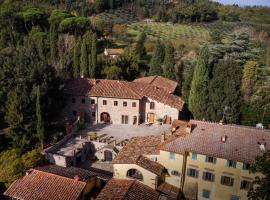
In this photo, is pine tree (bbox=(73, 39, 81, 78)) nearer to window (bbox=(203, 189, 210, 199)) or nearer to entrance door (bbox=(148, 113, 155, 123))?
entrance door (bbox=(148, 113, 155, 123))

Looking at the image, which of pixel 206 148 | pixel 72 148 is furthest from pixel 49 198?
pixel 206 148

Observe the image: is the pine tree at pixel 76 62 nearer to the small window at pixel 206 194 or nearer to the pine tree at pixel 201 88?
the pine tree at pixel 201 88

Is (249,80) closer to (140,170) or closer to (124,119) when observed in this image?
(124,119)

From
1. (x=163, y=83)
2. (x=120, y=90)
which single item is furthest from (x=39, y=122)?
(x=163, y=83)

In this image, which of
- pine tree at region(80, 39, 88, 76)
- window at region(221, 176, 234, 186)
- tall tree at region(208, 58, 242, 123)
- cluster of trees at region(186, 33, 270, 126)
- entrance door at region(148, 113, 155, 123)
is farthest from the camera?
pine tree at region(80, 39, 88, 76)

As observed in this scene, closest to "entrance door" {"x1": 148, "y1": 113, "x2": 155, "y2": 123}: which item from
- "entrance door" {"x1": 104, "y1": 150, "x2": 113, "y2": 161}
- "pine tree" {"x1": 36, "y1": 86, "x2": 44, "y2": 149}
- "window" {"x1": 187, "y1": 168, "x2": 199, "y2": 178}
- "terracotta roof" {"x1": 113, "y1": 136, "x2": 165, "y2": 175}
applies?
"entrance door" {"x1": 104, "y1": 150, "x2": 113, "y2": 161}

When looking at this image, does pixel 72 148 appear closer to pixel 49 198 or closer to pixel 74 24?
pixel 49 198
